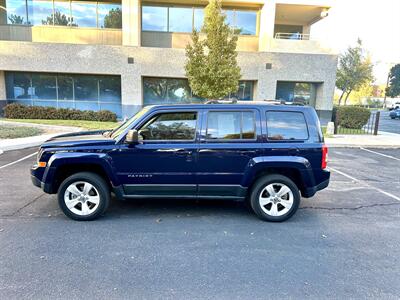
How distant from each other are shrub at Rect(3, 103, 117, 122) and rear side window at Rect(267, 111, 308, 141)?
569 inches

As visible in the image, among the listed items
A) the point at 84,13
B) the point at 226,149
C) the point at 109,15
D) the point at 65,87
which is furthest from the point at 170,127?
the point at 84,13

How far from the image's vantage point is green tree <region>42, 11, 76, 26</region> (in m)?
17.8

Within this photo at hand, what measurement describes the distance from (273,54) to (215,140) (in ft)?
50.7

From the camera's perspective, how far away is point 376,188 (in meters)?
6.39

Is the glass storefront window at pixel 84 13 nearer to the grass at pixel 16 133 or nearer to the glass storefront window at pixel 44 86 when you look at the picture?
the glass storefront window at pixel 44 86

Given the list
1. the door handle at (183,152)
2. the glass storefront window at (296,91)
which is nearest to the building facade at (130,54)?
the glass storefront window at (296,91)

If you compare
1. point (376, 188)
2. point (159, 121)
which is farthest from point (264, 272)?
point (376, 188)

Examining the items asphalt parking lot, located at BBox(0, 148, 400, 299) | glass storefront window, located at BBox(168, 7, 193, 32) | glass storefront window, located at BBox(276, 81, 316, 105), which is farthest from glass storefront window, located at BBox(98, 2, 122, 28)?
asphalt parking lot, located at BBox(0, 148, 400, 299)

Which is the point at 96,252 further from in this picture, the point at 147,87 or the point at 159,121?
the point at 147,87

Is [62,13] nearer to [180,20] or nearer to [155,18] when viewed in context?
[155,18]

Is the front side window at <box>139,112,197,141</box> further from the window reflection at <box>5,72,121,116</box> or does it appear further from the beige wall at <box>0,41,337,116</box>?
the window reflection at <box>5,72,121,116</box>

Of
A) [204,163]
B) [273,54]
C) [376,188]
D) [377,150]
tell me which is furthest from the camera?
[273,54]

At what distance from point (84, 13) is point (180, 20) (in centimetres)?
622

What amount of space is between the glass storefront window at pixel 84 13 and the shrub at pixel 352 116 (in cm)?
1643
